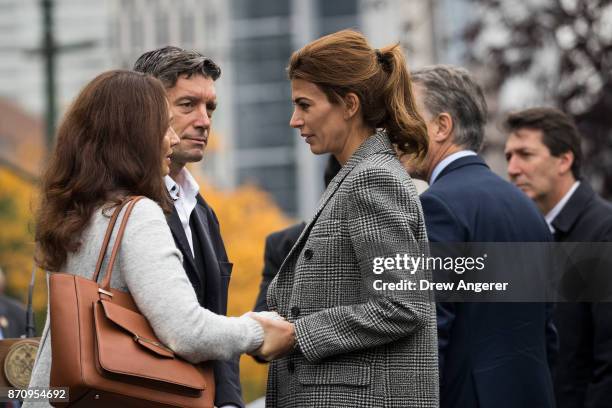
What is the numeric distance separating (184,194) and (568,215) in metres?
2.63

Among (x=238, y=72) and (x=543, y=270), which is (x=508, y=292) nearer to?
(x=543, y=270)

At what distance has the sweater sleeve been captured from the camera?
3.69 m

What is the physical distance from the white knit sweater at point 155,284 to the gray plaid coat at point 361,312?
40 cm

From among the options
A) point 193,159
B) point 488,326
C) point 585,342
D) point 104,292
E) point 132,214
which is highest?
point 193,159

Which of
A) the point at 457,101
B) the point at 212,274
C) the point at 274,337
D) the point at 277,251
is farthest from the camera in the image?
the point at 277,251

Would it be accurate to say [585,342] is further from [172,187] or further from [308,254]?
[172,187]

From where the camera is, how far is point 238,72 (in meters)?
84.0

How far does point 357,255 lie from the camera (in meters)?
4.10

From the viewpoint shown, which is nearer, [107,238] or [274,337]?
[107,238]

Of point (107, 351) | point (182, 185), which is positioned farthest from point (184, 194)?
point (107, 351)

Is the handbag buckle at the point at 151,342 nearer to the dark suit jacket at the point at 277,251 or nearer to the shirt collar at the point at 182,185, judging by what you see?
the shirt collar at the point at 182,185

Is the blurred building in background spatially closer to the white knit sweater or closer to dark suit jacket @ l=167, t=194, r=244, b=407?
dark suit jacket @ l=167, t=194, r=244, b=407

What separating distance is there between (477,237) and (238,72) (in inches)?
3133

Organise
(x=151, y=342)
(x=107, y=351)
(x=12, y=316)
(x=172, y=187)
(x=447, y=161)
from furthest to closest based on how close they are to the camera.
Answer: (x=12, y=316)
(x=447, y=161)
(x=172, y=187)
(x=151, y=342)
(x=107, y=351)
